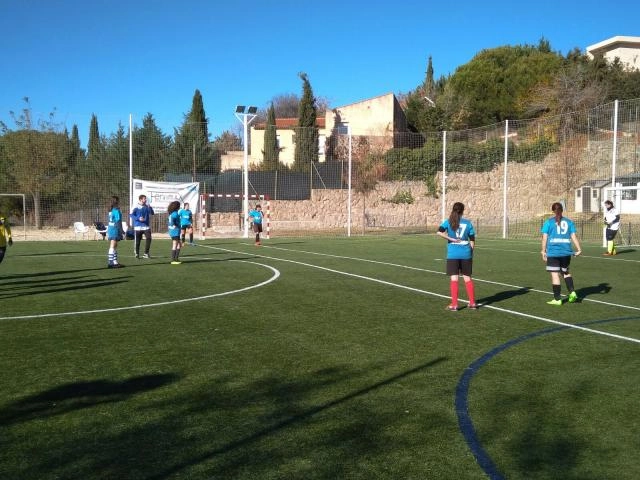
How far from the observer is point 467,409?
202 inches

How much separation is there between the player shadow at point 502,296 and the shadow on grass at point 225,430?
5.28 metres

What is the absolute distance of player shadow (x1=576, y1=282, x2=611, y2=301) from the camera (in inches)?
463

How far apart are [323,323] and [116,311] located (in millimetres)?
3480

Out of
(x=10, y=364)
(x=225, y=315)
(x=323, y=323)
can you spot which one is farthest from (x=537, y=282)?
(x=10, y=364)

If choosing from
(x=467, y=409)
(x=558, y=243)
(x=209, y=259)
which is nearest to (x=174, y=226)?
(x=209, y=259)

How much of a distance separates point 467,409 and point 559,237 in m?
6.45

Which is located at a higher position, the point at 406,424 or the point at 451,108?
the point at 451,108

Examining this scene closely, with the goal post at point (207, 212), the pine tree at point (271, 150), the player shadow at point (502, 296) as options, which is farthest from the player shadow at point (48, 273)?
the pine tree at point (271, 150)

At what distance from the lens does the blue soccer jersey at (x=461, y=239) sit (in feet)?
32.4

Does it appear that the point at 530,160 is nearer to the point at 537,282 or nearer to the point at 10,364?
the point at 537,282

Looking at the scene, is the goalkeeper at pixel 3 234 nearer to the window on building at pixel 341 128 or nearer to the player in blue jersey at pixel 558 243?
the player in blue jersey at pixel 558 243

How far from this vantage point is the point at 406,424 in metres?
4.76

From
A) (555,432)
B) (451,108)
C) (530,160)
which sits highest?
(451,108)

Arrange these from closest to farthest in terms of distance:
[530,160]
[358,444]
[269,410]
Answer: [358,444] < [269,410] < [530,160]
